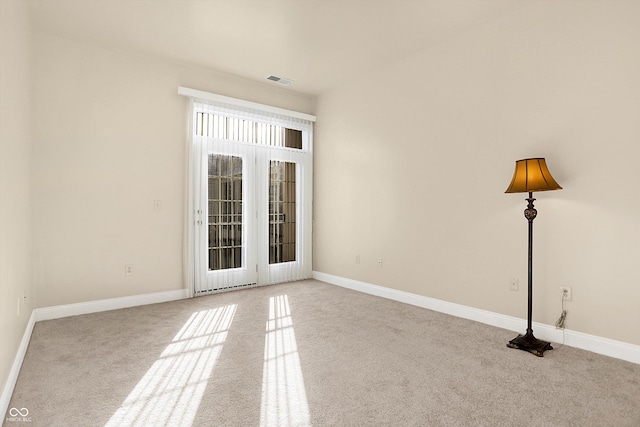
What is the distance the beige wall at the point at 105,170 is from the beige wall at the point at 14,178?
13.2 inches

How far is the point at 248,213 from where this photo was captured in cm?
510

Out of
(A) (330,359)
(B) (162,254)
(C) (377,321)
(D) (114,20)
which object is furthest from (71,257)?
(C) (377,321)

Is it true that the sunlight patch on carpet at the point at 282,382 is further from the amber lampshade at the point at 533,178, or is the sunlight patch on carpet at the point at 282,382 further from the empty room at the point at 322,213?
the amber lampshade at the point at 533,178

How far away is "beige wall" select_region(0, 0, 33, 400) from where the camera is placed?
210cm

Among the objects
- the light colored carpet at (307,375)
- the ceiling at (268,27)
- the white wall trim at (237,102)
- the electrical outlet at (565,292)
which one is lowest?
the light colored carpet at (307,375)

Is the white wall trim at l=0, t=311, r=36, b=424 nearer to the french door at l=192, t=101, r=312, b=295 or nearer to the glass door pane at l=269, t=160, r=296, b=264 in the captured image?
the french door at l=192, t=101, r=312, b=295

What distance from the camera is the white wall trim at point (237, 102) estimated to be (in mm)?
4471

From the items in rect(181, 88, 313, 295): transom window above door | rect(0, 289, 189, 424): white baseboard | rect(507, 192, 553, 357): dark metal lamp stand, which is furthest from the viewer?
rect(181, 88, 313, 295): transom window above door

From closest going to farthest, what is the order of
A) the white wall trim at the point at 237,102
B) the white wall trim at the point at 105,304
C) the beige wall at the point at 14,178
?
the beige wall at the point at 14,178 → the white wall trim at the point at 105,304 → the white wall trim at the point at 237,102

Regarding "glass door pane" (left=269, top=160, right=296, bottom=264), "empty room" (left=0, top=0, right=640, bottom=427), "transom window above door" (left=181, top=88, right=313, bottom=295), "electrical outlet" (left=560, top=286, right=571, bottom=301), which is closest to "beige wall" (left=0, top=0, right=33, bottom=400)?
"empty room" (left=0, top=0, right=640, bottom=427)

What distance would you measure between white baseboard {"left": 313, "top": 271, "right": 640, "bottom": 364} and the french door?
115 centimetres

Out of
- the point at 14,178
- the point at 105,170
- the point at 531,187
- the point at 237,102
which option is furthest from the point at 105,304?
the point at 531,187

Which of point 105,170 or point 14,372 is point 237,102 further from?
point 14,372

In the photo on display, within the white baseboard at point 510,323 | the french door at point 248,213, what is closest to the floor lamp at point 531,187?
the white baseboard at point 510,323
